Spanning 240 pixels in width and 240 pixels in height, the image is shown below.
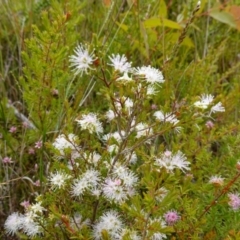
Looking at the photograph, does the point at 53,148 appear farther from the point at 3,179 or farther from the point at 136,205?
the point at 3,179

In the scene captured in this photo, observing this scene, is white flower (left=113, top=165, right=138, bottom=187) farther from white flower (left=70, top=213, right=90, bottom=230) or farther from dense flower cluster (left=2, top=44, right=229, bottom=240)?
white flower (left=70, top=213, right=90, bottom=230)

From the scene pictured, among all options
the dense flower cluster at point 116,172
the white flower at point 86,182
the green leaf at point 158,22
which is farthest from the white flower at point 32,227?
the green leaf at point 158,22

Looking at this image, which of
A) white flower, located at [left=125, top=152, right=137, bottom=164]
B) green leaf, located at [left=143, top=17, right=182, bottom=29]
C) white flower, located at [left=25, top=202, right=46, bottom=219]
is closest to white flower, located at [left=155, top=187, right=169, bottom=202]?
white flower, located at [left=125, top=152, right=137, bottom=164]

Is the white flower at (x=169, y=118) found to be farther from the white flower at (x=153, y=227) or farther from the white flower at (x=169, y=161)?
the white flower at (x=153, y=227)

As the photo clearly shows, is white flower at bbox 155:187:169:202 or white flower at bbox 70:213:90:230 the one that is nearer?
white flower at bbox 155:187:169:202

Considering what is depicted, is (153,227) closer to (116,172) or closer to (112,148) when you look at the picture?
(116,172)

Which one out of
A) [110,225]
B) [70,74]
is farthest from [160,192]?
[70,74]
